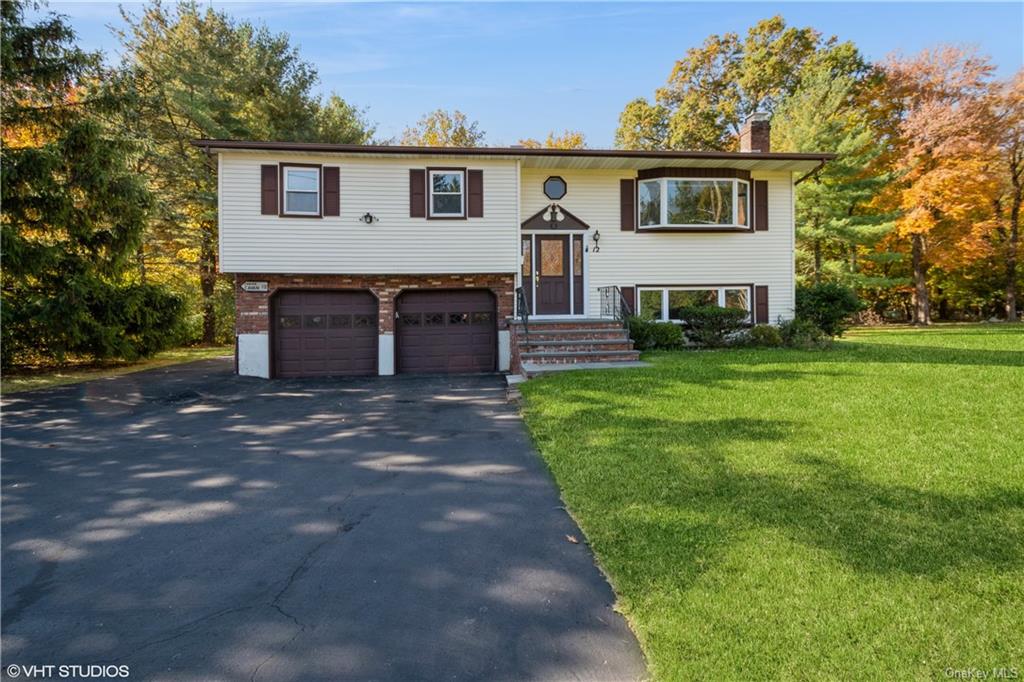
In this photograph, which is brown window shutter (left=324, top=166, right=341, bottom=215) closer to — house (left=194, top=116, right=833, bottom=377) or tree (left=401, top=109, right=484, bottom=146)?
house (left=194, top=116, right=833, bottom=377)

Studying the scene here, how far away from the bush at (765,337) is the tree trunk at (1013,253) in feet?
67.8

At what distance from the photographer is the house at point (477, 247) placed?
39.3 feet

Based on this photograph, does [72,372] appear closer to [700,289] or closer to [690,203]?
[700,289]

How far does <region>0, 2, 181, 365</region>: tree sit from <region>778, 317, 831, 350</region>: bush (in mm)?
16368

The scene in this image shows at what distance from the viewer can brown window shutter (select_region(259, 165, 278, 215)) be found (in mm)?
11945

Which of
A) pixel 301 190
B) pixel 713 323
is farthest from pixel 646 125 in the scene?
pixel 301 190

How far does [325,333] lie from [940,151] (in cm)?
2570

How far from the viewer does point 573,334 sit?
1145 cm

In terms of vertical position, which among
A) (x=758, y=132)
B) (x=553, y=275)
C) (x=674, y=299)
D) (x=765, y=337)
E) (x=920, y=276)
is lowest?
(x=765, y=337)

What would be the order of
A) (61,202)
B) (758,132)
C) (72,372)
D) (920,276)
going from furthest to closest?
(920,276)
(758,132)
(72,372)
(61,202)

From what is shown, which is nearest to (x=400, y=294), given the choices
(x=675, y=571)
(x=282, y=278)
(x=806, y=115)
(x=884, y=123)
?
(x=282, y=278)

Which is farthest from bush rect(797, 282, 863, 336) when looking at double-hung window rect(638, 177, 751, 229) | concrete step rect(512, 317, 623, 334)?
concrete step rect(512, 317, 623, 334)

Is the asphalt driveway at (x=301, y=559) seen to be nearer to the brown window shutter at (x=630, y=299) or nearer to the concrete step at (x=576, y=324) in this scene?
the concrete step at (x=576, y=324)

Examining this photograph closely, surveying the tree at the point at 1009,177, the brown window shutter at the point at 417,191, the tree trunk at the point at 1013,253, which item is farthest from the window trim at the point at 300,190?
the tree trunk at the point at 1013,253
